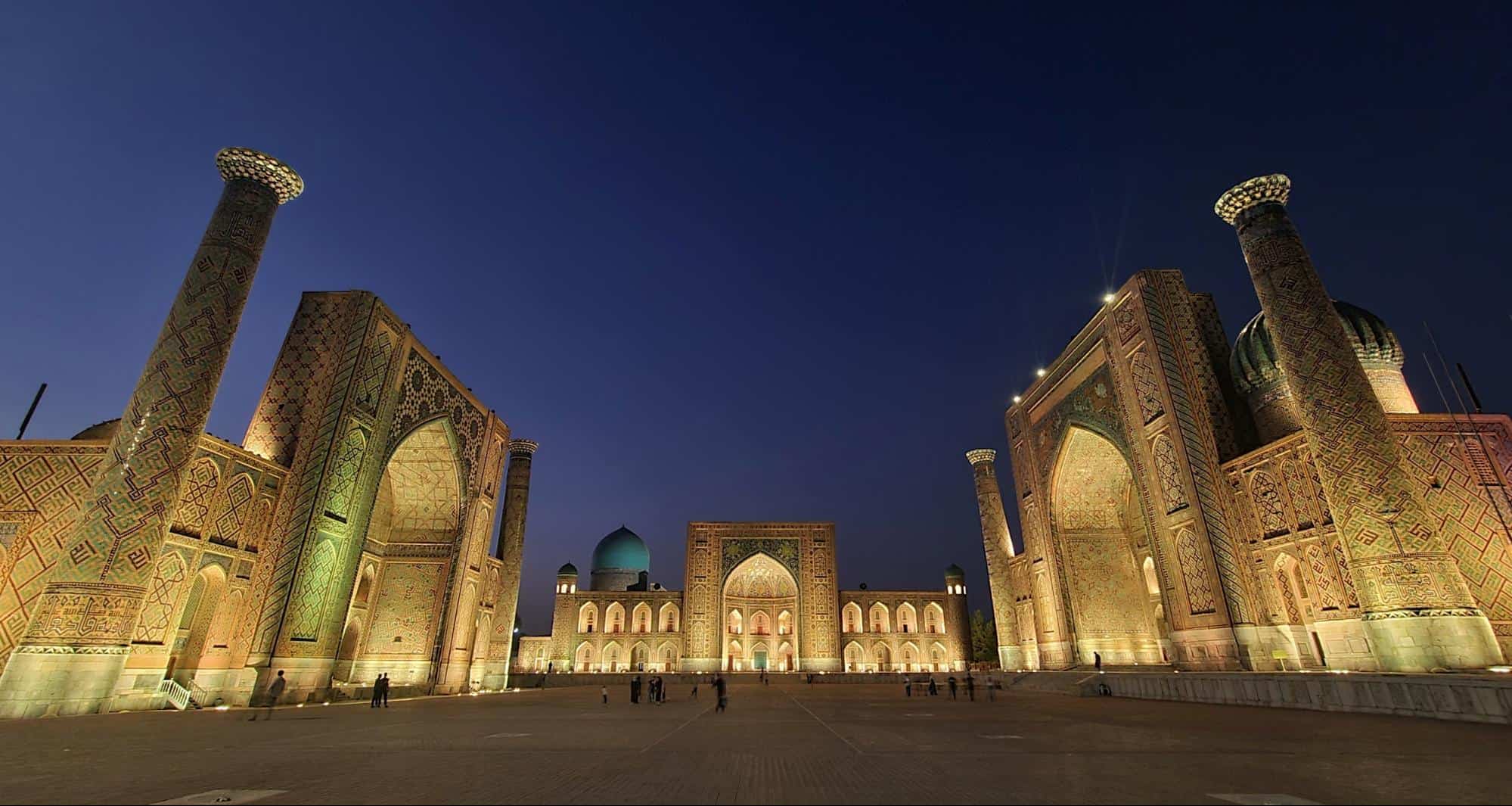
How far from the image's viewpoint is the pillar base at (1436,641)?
924 cm

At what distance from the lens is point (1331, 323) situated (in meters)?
11.5

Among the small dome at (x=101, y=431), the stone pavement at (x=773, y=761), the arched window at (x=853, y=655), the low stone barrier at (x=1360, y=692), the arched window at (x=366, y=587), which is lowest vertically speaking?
the stone pavement at (x=773, y=761)

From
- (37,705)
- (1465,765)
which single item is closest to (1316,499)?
(1465,765)

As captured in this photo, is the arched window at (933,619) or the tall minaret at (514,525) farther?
the arched window at (933,619)

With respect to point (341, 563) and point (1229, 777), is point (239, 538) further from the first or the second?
point (1229, 777)

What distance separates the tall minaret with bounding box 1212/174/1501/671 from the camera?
9484 mm

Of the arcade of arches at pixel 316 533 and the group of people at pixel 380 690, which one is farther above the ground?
the arcade of arches at pixel 316 533

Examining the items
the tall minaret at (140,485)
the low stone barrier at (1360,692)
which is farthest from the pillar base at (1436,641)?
the tall minaret at (140,485)

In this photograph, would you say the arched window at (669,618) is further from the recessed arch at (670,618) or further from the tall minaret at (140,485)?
the tall minaret at (140,485)

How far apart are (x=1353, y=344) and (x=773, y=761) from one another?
1787cm

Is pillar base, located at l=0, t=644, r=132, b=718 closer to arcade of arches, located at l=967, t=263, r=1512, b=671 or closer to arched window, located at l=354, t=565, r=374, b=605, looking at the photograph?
arched window, located at l=354, t=565, r=374, b=605

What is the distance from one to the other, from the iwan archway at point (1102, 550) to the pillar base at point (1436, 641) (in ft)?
32.5

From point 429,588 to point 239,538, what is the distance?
22.1ft

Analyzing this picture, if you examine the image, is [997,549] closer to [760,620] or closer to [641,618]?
[760,620]
